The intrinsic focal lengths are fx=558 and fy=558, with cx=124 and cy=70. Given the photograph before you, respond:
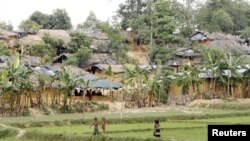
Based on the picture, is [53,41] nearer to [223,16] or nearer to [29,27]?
[29,27]

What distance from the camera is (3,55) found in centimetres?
4553

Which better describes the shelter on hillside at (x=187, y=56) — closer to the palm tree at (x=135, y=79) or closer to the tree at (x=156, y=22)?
the tree at (x=156, y=22)

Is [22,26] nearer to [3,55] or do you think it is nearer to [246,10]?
[3,55]

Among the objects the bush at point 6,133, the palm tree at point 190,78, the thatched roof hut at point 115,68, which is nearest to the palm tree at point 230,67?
the palm tree at point 190,78

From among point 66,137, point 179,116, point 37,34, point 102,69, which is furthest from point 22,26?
point 66,137

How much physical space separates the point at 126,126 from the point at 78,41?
28743 mm

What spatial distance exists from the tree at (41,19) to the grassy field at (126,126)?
36.9m

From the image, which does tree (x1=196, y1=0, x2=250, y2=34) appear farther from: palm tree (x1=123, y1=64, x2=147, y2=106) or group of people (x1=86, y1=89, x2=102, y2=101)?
palm tree (x1=123, y1=64, x2=147, y2=106)

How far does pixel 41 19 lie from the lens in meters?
66.1

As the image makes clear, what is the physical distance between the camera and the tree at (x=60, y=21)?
66.4 metres

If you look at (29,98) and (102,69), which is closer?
(29,98)

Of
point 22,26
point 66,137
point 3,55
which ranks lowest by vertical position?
point 66,137

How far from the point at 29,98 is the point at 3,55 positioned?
1193 centimetres

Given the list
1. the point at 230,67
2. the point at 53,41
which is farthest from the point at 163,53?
the point at 230,67
